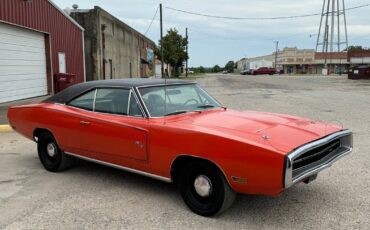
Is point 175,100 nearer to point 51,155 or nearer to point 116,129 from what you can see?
point 116,129

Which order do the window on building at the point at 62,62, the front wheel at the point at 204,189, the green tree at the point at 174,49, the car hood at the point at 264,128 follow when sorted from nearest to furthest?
1. the car hood at the point at 264,128
2. the front wheel at the point at 204,189
3. the window on building at the point at 62,62
4. the green tree at the point at 174,49

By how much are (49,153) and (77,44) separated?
1653 centimetres

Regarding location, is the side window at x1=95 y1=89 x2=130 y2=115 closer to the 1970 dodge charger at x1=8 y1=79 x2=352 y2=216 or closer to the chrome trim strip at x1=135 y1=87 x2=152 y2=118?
the 1970 dodge charger at x1=8 y1=79 x2=352 y2=216

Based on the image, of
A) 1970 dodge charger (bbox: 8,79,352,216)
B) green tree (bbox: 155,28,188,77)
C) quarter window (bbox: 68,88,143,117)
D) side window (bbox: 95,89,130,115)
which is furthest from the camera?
green tree (bbox: 155,28,188,77)

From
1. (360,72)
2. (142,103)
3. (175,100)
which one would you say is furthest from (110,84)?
(360,72)

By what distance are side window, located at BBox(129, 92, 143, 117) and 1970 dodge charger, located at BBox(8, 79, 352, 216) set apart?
0.01 metres

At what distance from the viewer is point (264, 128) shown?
4.29m

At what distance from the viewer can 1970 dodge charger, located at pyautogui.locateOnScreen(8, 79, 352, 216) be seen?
380 cm

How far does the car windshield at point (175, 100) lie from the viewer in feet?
16.3

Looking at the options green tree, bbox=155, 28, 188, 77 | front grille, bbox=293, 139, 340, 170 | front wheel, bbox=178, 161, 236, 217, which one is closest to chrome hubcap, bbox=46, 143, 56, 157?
front wheel, bbox=178, 161, 236, 217

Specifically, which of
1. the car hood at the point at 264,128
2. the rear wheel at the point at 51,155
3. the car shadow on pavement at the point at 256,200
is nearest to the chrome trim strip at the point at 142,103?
the car hood at the point at 264,128

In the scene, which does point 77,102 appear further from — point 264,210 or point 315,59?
point 315,59

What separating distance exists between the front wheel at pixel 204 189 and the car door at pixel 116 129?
58cm

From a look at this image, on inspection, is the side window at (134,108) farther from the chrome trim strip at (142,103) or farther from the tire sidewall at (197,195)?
the tire sidewall at (197,195)
